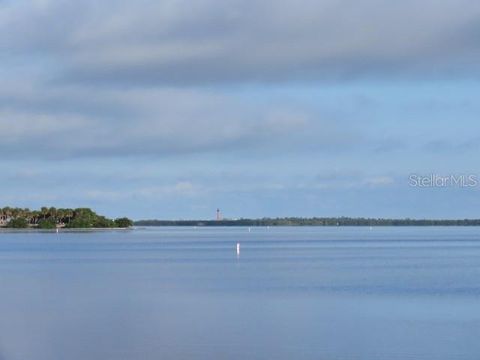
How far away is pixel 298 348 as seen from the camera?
25266 millimetres

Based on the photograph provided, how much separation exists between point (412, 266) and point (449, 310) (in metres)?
31.0

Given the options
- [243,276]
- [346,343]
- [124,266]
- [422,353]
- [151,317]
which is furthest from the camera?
[124,266]

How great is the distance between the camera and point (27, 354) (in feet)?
81.0

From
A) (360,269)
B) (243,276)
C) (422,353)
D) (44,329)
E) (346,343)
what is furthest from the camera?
(360,269)

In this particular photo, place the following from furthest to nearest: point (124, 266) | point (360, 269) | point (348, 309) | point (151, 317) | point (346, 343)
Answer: point (124, 266), point (360, 269), point (348, 309), point (151, 317), point (346, 343)

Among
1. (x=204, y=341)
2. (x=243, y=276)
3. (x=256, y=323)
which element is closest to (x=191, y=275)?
(x=243, y=276)

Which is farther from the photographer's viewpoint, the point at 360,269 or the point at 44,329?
the point at 360,269

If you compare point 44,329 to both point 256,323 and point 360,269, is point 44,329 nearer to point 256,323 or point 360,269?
point 256,323

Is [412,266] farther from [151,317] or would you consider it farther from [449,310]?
[151,317]

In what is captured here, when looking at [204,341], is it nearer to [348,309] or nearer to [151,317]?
[151,317]

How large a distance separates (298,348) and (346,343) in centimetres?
141

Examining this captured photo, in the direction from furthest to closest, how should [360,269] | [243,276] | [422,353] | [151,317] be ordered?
[360,269] → [243,276] → [151,317] → [422,353]

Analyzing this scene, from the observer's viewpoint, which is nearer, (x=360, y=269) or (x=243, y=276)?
(x=243, y=276)

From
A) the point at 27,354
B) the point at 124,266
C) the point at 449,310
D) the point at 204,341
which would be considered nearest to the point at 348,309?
the point at 449,310
